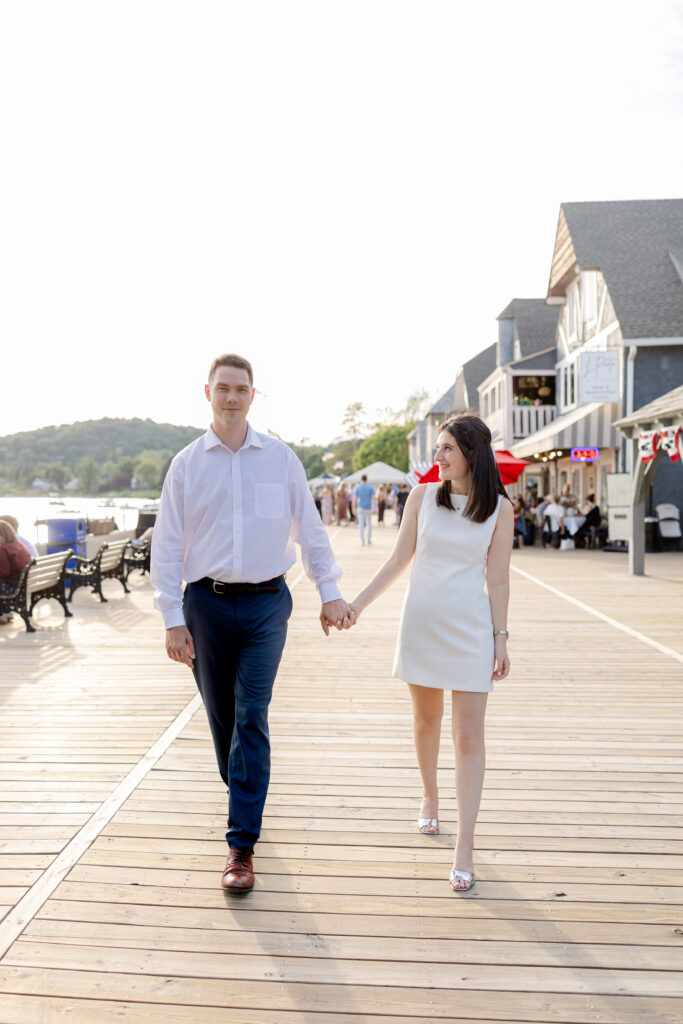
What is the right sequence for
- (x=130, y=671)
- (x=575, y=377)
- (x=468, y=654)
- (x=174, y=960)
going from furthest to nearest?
(x=575, y=377), (x=130, y=671), (x=468, y=654), (x=174, y=960)

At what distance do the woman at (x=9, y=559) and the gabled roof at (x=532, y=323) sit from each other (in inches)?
1054

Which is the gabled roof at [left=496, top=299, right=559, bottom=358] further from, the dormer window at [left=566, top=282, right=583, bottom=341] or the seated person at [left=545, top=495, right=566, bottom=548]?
the seated person at [left=545, top=495, right=566, bottom=548]

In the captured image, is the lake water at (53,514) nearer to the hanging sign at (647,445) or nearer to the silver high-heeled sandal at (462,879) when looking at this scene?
the silver high-heeled sandal at (462,879)

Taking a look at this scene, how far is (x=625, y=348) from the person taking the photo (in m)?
21.3

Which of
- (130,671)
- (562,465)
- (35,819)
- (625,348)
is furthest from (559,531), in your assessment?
(35,819)

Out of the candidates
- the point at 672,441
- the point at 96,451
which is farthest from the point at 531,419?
the point at 96,451

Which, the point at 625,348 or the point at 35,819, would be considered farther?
the point at 625,348

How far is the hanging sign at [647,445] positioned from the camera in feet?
46.8

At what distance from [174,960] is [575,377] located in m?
24.9

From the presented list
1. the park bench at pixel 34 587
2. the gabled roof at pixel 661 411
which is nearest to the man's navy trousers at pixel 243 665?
the park bench at pixel 34 587

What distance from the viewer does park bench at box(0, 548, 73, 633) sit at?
30.2 feet

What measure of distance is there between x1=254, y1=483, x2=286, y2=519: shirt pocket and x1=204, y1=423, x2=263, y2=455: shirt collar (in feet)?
0.52

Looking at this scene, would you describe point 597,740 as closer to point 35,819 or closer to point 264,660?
point 264,660

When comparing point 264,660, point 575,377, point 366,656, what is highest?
point 575,377
